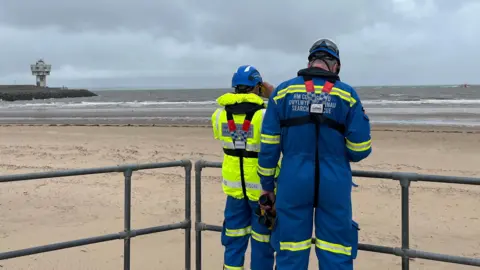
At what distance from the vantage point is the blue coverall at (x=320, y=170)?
2701 millimetres

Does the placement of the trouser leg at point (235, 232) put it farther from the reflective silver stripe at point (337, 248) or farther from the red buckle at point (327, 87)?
the red buckle at point (327, 87)

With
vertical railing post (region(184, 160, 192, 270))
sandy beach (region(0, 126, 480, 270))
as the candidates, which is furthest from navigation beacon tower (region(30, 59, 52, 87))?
vertical railing post (region(184, 160, 192, 270))

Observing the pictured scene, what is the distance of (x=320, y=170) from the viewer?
2.72 m

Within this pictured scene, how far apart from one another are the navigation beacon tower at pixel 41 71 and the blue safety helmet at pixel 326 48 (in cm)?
13382

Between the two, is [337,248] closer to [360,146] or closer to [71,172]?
[360,146]

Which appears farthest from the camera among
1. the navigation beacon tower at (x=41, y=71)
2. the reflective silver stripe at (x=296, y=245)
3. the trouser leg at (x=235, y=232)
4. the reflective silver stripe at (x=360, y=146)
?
the navigation beacon tower at (x=41, y=71)

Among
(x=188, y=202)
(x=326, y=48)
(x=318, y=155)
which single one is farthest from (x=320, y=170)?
(x=188, y=202)

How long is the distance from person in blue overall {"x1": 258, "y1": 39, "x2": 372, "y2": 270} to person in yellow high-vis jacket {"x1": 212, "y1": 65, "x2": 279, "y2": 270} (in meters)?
0.44

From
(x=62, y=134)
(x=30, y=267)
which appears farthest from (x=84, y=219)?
(x=62, y=134)

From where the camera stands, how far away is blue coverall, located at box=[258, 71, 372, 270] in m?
2.70

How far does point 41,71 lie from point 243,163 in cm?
13382

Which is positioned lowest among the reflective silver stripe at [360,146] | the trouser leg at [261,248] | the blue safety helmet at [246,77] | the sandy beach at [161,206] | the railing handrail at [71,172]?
the sandy beach at [161,206]

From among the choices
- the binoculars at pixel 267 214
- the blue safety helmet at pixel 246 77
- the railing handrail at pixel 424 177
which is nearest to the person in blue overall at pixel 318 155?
the binoculars at pixel 267 214

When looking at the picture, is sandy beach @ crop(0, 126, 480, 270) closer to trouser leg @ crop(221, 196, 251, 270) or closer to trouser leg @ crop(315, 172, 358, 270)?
trouser leg @ crop(221, 196, 251, 270)
